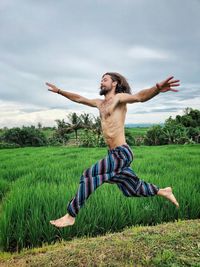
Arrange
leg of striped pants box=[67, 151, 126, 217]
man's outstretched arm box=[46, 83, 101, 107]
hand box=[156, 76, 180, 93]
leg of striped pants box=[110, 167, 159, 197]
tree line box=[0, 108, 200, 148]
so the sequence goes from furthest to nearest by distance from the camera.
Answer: tree line box=[0, 108, 200, 148] < man's outstretched arm box=[46, 83, 101, 107] < leg of striped pants box=[110, 167, 159, 197] < leg of striped pants box=[67, 151, 126, 217] < hand box=[156, 76, 180, 93]

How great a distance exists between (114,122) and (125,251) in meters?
1.10

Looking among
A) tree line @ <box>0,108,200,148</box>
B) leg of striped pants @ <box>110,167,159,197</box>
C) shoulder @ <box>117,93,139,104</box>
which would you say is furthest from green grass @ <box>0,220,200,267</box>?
tree line @ <box>0,108,200,148</box>

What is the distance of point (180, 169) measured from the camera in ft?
22.0

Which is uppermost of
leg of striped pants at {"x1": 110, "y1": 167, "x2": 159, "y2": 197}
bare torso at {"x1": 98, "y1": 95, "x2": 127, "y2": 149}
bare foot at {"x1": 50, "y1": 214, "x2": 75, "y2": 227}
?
bare torso at {"x1": 98, "y1": 95, "x2": 127, "y2": 149}

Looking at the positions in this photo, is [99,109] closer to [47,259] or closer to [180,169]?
[47,259]

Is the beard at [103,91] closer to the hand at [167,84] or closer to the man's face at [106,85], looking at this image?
the man's face at [106,85]

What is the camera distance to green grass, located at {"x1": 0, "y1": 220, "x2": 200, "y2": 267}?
9.03 feet

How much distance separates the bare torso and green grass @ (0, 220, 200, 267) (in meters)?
0.90

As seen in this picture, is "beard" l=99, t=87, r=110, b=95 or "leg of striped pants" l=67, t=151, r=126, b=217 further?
"beard" l=99, t=87, r=110, b=95

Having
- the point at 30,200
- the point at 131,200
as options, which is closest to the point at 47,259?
the point at 30,200

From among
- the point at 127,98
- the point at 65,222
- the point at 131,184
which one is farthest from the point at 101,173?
the point at 127,98

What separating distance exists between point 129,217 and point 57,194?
948 mm

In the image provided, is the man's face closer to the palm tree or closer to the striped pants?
the striped pants

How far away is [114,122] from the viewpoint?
2838 millimetres
